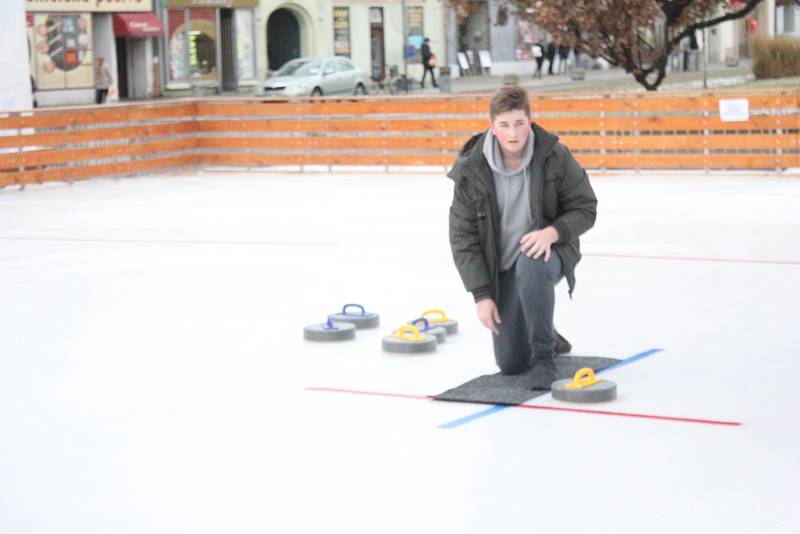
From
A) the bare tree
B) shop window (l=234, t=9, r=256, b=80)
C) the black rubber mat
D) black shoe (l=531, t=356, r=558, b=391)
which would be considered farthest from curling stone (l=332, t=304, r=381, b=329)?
shop window (l=234, t=9, r=256, b=80)

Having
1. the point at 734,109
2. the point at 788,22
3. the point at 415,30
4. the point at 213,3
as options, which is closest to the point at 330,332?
the point at 734,109

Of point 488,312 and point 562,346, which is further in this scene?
point 562,346

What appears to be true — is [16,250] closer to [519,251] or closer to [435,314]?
[435,314]

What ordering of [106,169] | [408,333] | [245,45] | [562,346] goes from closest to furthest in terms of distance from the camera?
[562,346] < [408,333] < [106,169] < [245,45]

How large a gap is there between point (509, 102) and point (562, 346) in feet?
5.94

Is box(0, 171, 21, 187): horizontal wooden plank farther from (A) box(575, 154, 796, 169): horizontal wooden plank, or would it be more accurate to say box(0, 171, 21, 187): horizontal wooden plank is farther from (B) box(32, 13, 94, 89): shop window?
(B) box(32, 13, 94, 89): shop window

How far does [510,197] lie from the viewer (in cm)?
748

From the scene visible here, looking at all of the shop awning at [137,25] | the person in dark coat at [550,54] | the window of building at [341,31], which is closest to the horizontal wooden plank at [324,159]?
the shop awning at [137,25]

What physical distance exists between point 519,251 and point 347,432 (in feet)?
4.10

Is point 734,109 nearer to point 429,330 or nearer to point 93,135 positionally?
point 93,135

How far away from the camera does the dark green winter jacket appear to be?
24.3 feet

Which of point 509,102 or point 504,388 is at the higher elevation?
point 509,102

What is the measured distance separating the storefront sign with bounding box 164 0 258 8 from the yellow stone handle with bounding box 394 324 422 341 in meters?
41.4

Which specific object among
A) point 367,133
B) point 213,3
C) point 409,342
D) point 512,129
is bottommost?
point 409,342
